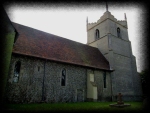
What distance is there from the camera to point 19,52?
36.8 feet

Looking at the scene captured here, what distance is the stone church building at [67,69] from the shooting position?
11211 mm

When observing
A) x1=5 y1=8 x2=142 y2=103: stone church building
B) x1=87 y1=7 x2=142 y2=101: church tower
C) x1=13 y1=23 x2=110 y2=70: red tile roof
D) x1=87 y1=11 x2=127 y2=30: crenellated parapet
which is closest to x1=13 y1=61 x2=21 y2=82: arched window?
x1=5 y1=8 x2=142 y2=103: stone church building

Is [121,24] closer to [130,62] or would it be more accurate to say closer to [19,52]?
[130,62]

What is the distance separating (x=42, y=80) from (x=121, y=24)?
1996cm

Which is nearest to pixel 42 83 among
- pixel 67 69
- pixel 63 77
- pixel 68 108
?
pixel 63 77

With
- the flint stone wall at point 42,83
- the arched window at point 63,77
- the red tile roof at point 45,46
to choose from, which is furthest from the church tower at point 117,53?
the arched window at point 63,77

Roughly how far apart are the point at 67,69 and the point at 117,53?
433 inches

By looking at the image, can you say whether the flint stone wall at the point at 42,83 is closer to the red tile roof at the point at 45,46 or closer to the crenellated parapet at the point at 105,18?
the red tile roof at the point at 45,46

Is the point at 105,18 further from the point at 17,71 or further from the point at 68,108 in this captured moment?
the point at 68,108

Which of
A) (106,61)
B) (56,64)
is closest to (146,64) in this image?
(56,64)

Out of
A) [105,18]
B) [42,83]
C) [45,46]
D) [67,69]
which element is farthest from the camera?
[105,18]

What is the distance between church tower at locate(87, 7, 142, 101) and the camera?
1916cm

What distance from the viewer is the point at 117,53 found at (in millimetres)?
20953

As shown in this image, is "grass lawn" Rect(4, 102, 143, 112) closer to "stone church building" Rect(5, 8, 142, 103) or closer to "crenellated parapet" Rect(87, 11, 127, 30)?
"stone church building" Rect(5, 8, 142, 103)
